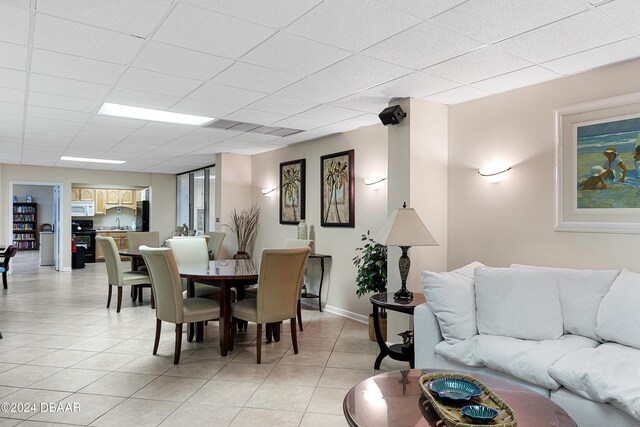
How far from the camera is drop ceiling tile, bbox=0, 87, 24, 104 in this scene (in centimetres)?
371

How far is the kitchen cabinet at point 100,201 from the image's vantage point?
12.3 metres

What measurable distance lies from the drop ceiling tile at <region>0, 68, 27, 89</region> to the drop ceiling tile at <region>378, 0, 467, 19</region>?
9.47ft

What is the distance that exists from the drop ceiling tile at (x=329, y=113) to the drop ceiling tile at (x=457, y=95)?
84 cm

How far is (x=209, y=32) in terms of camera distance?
2.55m

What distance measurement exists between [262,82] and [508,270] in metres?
2.42

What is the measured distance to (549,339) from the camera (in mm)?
2641

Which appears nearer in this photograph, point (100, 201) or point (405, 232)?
point (405, 232)

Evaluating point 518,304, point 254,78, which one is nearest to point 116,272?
point 254,78

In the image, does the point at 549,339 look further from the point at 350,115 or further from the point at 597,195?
the point at 350,115

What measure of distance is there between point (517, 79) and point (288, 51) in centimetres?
190

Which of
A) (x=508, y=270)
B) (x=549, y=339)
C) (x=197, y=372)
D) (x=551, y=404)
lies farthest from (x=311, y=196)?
(x=551, y=404)

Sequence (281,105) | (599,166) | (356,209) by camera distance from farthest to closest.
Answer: (356,209) → (281,105) → (599,166)

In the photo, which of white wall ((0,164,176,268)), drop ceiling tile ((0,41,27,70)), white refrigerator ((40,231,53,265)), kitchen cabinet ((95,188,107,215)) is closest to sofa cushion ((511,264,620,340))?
drop ceiling tile ((0,41,27,70))

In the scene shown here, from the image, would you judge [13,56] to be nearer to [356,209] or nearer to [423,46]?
[423,46]
